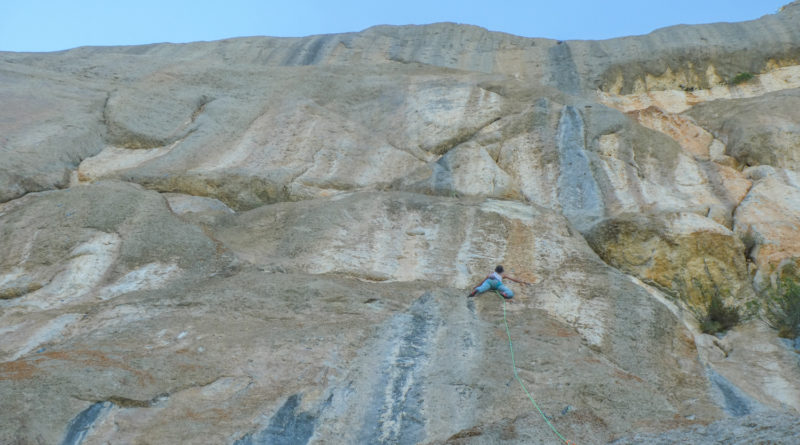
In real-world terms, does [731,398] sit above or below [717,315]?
below

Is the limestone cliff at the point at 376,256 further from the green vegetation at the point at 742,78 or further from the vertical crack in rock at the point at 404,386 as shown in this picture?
the green vegetation at the point at 742,78

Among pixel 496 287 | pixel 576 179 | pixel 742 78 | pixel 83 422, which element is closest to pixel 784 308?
pixel 496 287

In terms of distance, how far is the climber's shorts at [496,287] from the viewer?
32.1ft

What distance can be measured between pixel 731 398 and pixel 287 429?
529cm

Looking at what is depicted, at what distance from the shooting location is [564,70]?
23.9m

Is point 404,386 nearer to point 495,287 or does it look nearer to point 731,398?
point 495,287

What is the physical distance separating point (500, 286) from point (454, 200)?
10.2 feet

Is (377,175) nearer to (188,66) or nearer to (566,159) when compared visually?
(566,159)

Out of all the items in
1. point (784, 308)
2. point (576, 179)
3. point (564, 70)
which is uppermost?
point (564, 70)

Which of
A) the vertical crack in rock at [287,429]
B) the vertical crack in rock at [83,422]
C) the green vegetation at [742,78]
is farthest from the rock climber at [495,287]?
the green vegetation at [742,78]

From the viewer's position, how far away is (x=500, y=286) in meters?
9.81

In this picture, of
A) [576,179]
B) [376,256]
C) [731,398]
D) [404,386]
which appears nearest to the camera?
[404,386]

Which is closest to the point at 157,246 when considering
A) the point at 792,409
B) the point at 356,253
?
the point at 356,253

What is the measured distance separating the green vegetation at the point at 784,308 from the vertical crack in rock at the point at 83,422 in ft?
30.0
